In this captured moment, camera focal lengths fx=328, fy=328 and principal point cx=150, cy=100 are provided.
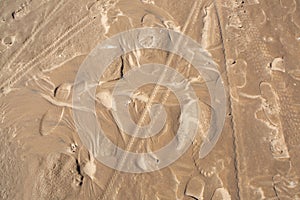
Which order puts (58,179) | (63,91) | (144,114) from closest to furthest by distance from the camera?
(58,179)
(144,114)
(63,91)

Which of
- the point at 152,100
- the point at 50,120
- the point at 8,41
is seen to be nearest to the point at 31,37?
the point at 8,41

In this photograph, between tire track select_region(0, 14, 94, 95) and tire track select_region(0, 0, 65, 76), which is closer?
tire track select_region(0, 14, 94, 95)

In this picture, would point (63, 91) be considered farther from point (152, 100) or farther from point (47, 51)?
point (152, 100)

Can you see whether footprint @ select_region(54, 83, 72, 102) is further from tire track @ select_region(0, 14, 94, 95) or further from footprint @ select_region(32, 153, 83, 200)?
footprint @ select_region(32, 153, 83, 200)

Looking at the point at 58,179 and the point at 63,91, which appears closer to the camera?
the point at 58,179

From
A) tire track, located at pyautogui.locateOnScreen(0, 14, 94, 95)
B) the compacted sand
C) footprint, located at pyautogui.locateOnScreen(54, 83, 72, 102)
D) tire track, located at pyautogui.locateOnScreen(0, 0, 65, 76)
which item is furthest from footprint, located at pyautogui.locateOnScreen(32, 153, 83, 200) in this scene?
tire track, located at pyautogui.locateOnScreen(0, 0, 65, 76)

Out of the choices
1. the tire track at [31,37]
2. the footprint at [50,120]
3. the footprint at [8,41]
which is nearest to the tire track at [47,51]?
the tire track at [31,37]

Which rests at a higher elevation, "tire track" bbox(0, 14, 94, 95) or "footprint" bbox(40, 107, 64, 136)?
"tire track" bbox(0, 14, 94, 95)

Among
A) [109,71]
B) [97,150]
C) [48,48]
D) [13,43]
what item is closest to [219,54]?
[109,71]

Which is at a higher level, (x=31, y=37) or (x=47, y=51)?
(x=31, y=37)

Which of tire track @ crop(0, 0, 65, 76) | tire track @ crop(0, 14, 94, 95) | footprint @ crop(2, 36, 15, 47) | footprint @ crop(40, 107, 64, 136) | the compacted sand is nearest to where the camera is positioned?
the compacted sand
